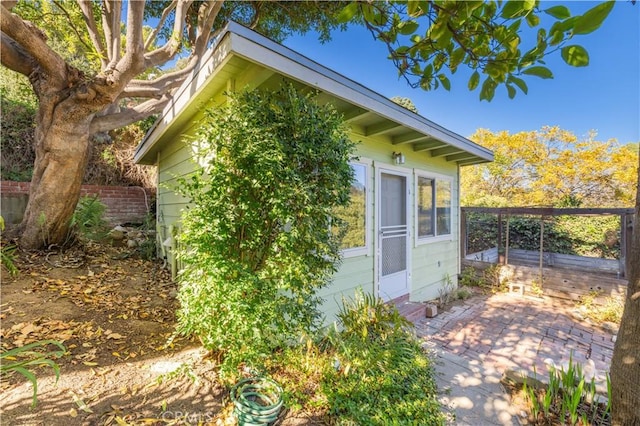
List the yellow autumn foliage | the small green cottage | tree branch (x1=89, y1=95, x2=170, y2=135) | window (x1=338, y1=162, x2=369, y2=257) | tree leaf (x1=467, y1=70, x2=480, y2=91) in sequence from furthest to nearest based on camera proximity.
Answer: the yellow autumn foliage
tree branch (x1=89, y1=95, x2=170, y2=135)
window (x1=338, y1=162, x2=369, y2=257)
the small green cottage
tree leaf (x1=467, y1=70, x2=480, y2=91)

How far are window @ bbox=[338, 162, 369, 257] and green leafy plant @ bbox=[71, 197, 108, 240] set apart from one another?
487 centimetres

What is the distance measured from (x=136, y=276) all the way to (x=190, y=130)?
2441mm

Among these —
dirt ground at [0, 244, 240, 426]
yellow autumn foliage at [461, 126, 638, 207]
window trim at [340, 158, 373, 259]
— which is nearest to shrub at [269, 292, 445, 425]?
dirt ground at [0, 244, 240, 426]

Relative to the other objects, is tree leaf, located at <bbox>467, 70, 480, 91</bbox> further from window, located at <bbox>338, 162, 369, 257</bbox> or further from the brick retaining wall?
the brick retaining wall

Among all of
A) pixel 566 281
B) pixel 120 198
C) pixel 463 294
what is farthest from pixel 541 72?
pixel 120 198

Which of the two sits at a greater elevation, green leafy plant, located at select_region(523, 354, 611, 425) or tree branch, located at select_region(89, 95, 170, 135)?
tree branch, located at select_region(89, 95, 170, 135)

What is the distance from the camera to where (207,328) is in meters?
2.19

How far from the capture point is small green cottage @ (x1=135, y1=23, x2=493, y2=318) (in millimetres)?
2516

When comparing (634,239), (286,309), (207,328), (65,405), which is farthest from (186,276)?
(634,239)

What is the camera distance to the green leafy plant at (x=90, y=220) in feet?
17.3

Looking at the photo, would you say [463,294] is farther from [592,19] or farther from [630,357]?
[592,19]

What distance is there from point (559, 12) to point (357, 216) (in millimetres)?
3089

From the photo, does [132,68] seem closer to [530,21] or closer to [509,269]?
[530,21]

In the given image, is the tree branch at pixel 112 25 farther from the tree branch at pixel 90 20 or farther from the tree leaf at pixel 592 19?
the tree leaf at pixel 592 19
